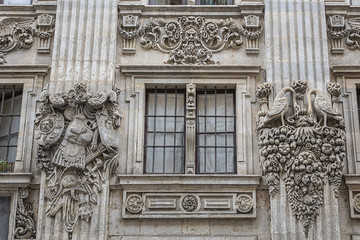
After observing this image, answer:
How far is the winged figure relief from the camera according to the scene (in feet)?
54.1

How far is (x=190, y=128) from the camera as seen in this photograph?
51.0 ft

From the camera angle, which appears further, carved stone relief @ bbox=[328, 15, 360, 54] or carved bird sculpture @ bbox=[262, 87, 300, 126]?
carved stone relief @ bbox=[328, 15, 360, 54]

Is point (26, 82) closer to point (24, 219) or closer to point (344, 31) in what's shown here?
point (24, 219)

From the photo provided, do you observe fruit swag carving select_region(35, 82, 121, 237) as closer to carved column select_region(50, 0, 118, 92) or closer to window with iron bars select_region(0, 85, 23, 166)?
carved column select_region(50, 0, 118, 92)

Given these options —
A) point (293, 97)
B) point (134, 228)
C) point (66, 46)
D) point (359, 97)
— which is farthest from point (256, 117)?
point (66, 46)

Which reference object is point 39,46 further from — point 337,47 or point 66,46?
point 337,47

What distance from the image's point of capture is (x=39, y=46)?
54.1ft

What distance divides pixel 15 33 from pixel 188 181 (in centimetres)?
611

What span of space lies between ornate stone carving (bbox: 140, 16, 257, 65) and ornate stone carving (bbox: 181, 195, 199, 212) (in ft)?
11.6

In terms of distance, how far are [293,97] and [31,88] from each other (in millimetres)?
6544

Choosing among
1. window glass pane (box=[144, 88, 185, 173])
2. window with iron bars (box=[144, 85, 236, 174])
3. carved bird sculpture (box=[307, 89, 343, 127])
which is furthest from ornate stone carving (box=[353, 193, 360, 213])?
window glass pane (box=[144, 88, 185, 173])

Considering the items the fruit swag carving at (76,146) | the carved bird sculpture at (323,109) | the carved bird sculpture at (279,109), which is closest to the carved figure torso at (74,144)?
the fruit swag carving at (76,146)

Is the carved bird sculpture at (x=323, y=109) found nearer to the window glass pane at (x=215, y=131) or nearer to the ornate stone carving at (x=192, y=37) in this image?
the window glass pane at (x=215, y=131)

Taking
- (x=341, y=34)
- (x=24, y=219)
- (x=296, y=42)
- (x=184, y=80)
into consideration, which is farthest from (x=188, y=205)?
(x=341, y=34)
